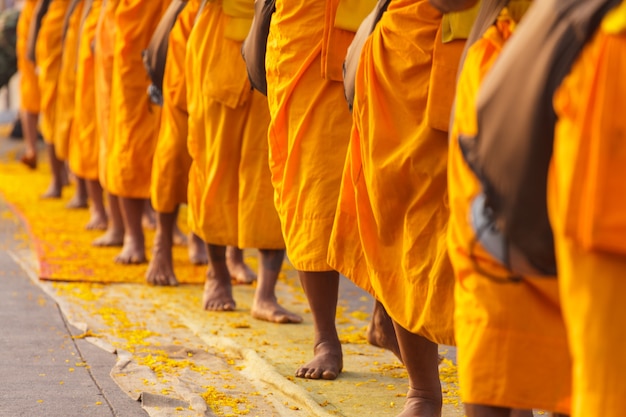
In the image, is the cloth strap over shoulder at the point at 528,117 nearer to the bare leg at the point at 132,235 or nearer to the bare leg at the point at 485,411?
the bare leg at the point at 485,411

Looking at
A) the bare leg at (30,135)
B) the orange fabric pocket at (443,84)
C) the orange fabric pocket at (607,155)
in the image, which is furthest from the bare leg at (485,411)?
the bare leg at (30,135)

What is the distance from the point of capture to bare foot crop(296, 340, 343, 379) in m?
4.90

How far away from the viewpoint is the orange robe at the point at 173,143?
22.5 feet

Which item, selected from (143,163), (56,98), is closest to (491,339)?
(143,163)

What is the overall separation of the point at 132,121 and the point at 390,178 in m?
4.17

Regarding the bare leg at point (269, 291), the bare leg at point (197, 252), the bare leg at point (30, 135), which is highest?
the bare leg at point (269, 291)

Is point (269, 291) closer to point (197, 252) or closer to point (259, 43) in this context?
point (259, 43)

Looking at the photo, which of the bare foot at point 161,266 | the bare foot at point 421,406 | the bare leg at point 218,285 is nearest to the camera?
the bare foot at point 421,406

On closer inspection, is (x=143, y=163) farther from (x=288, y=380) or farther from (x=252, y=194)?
(x=288, y=380)

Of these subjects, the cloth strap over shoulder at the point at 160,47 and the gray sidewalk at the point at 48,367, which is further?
the cloth strap over shoulder at the point at 160,47

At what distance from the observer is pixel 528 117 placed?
2.39 metres

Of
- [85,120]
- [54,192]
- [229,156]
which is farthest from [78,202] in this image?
[229,156]

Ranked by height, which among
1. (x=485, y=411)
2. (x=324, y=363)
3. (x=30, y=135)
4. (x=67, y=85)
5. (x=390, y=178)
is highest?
(x=390, y=178)

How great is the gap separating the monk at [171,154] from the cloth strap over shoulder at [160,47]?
2.4 inches
